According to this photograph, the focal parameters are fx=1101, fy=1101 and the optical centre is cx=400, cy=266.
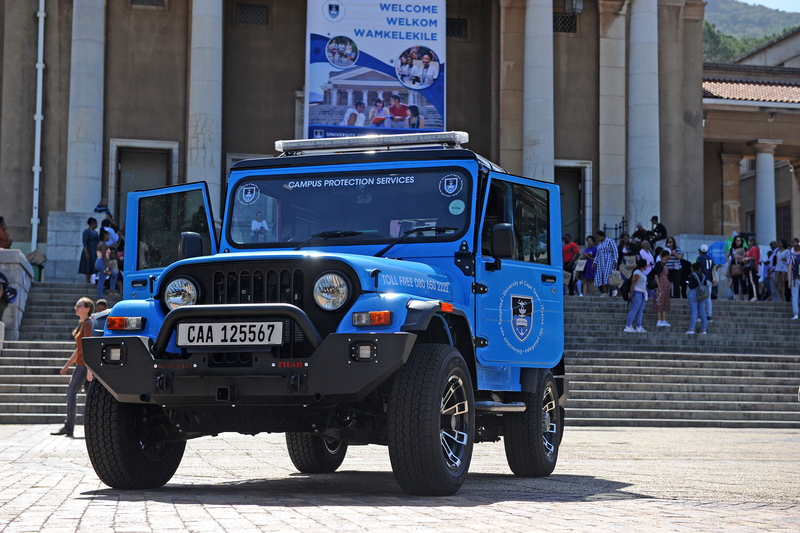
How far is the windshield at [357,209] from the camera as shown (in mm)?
8070

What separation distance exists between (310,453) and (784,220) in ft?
154

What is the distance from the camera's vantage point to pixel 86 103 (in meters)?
29.8

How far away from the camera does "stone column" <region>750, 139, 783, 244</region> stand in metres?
41.2

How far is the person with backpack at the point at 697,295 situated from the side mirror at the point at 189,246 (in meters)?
16.1

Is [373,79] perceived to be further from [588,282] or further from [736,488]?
[736,488]

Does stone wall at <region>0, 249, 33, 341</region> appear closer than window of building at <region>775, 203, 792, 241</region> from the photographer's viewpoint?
Yes

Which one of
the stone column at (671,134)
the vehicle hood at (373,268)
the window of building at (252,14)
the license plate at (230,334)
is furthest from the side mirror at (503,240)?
the stone column at (671,134)

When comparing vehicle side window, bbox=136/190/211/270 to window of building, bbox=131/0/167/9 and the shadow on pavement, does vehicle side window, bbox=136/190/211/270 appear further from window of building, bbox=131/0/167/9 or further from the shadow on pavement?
window of building, bbox=131/0/167/9

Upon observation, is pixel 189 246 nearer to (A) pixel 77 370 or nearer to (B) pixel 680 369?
(A) pixel 77 370

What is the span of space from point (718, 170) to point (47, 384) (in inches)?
1280

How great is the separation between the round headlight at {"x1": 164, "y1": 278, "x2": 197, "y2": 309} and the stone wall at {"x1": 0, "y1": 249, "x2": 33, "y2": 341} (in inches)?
546

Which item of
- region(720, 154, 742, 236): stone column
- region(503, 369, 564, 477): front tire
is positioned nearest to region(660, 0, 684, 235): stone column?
region(720, 154, 742, 236): stone column

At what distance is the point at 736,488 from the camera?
323 inches

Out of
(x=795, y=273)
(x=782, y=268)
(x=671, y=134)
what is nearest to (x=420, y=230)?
(x=795, y=273)
